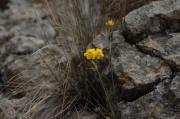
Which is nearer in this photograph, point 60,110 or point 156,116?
point 156,116

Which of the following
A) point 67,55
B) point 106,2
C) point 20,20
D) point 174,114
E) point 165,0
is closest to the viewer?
point 174,114

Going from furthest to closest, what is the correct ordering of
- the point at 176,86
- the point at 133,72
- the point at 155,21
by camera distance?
the point at 155,21
the point at 133,72
the point at 176,86

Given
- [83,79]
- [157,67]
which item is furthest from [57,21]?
[157,67]

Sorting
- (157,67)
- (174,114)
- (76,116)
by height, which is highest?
(157,67)

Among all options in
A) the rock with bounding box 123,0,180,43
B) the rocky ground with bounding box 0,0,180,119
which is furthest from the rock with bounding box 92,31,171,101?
the rock with bounding box 123,0,180,43

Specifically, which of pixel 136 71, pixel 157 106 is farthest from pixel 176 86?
pixel 136 71

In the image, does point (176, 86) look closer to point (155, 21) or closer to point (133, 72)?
point (133, 72)

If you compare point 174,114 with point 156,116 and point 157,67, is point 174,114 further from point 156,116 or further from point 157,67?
point 157,67
